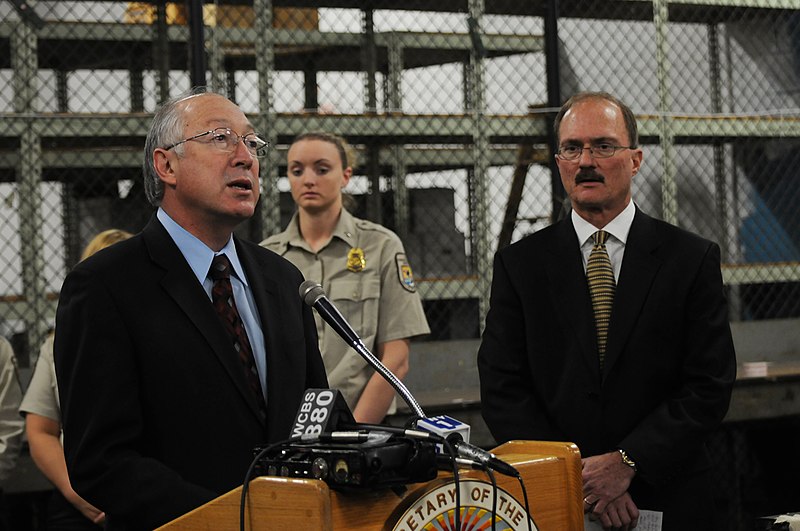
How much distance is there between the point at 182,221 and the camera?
2.00 metres

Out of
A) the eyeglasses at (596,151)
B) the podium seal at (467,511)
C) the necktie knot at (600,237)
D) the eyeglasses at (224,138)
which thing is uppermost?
the eyeglasses at (596,151)

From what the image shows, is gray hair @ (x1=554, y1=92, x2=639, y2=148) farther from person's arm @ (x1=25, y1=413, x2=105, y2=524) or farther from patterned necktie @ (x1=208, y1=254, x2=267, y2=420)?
person's arm @ (x1=25, y1=413, x2=105, y2=524)

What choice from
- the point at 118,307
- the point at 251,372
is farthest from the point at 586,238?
the point at 118,307

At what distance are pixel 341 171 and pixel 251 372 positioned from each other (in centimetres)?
162

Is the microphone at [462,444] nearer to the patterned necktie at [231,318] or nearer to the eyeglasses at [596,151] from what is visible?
the patterned necktie at [231,318]

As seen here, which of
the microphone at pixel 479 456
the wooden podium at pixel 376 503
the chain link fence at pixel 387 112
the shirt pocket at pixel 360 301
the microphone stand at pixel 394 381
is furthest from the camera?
the chain link fence at pixel 387 112

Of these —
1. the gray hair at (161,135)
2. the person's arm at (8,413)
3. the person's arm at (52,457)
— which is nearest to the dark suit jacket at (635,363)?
the gray hair at (161,135)

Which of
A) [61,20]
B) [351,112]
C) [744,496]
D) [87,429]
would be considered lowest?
[744,496]

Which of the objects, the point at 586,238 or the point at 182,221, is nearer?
the point at 182,221

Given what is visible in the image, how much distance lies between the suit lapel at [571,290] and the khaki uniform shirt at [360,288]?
934 mm

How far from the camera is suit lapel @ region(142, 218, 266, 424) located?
1.86 meters

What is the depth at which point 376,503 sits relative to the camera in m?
1.41

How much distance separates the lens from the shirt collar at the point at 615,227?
98.9 inches

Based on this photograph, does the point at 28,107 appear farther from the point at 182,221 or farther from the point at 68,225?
the point at 182,221
